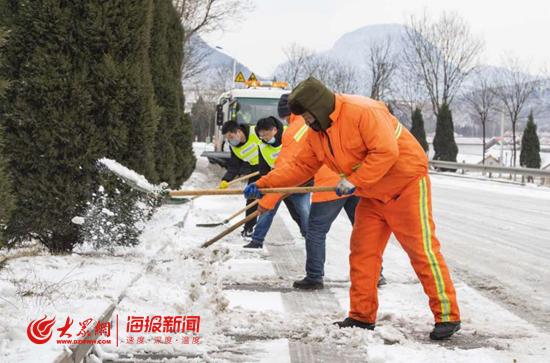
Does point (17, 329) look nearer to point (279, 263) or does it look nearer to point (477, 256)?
point (279, 263)

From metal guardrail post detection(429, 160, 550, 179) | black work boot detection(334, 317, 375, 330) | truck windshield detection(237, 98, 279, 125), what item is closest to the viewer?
black work boot detection(334, 317, 375, 330)

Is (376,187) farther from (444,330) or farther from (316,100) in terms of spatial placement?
(444,330)

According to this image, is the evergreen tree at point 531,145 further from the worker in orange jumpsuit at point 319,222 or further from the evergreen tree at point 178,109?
the worker in orange jumpsuit at point 319,222

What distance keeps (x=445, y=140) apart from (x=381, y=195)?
34228 millimetres

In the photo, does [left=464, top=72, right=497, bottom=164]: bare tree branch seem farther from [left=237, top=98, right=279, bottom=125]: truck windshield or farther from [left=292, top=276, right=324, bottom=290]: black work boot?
[left=292, top=276, right=324, bottom=290]: black work boot

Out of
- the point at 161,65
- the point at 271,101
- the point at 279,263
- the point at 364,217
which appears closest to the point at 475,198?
the point at 271,101

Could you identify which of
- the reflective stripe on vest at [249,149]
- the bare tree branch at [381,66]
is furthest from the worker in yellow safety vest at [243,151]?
the bare tree branch at [381,66]

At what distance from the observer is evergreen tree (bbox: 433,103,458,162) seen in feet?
123

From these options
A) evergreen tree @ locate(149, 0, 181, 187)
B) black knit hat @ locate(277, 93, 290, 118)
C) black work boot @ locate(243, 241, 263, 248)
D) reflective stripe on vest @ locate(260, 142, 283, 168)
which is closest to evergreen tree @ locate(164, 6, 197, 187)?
evergreen tree @ locate(149, 0, 181, 187)

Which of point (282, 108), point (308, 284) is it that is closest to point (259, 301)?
point (308, 284)

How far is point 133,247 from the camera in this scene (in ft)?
22.6

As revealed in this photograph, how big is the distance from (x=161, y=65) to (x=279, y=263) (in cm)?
643

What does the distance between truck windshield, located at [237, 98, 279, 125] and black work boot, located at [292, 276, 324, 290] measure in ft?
45.1

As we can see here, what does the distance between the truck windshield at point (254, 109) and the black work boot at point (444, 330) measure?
15372 millimetres
